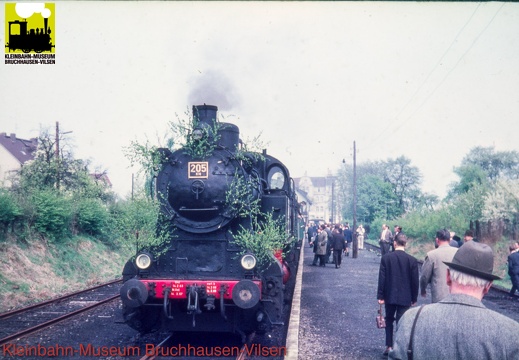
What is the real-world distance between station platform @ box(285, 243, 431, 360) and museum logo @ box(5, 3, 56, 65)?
537 cm

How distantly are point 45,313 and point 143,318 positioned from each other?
411 centimetres

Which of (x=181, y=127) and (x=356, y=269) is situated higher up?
(x=181, y=127)

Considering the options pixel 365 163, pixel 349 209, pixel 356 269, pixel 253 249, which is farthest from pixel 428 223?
pixel 365 163

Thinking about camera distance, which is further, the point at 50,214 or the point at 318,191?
the point at 318,191

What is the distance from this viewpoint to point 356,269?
17.8m

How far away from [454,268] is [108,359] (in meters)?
5.35

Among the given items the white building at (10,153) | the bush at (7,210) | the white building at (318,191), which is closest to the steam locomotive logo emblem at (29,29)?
the bush at (7,210)

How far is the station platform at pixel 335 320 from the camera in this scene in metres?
6.61

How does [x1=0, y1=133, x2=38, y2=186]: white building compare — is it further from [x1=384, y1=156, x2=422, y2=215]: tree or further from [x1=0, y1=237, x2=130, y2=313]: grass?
[x1=384, y1=156, x2=422, y2=215]: tree

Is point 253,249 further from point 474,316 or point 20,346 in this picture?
point 474,316

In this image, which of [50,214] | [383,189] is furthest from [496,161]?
[50,214]

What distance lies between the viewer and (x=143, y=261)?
657 centimetres

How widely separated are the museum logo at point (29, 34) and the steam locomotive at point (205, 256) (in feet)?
7.40

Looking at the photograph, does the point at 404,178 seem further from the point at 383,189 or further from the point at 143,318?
the point at 143,318
